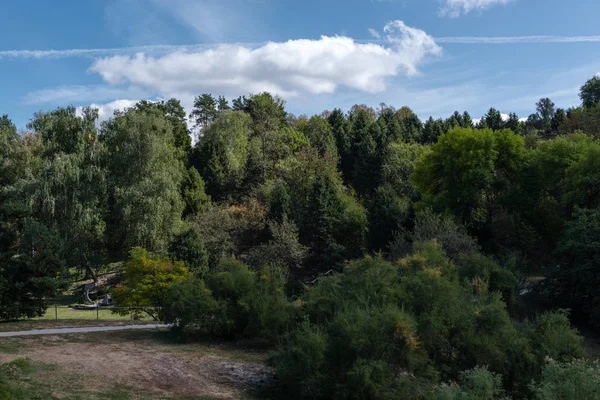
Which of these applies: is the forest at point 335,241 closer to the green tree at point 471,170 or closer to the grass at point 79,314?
the green tree at point 471,170

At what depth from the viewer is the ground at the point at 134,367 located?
14312 mm

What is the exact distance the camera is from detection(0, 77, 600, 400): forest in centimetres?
1494

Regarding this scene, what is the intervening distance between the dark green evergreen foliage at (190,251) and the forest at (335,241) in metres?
0.11

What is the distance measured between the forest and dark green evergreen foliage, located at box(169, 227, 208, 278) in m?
0.11

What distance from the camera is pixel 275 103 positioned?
62000 millimetres

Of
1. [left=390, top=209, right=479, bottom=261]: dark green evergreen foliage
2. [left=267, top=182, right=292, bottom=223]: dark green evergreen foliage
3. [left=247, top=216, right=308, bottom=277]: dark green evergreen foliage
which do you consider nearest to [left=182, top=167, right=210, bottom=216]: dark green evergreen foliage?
[left=267, top=182, right=292, bottom=223]: dark green evergreen foliage

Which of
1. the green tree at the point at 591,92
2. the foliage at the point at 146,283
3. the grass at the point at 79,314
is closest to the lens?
the foliage at the point at 146,283

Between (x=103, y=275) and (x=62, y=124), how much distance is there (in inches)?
521

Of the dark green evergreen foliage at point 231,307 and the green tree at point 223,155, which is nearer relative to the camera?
the dark green evergreen foliage at point 231,307

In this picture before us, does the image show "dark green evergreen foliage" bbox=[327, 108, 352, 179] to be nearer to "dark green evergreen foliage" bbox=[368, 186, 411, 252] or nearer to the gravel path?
"dark green evergreen foliage" bbox=[368, 186, 411, 252]

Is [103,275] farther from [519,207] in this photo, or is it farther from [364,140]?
[519,207]

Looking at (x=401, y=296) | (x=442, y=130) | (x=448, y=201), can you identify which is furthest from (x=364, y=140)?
(x=401, y=296)

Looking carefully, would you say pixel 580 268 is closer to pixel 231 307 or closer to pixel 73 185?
pixel 231 307

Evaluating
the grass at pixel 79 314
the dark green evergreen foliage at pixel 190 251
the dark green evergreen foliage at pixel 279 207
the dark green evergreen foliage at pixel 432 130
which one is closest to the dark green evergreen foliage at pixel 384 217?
the dark green evergreen foliage at pixel 279 207
